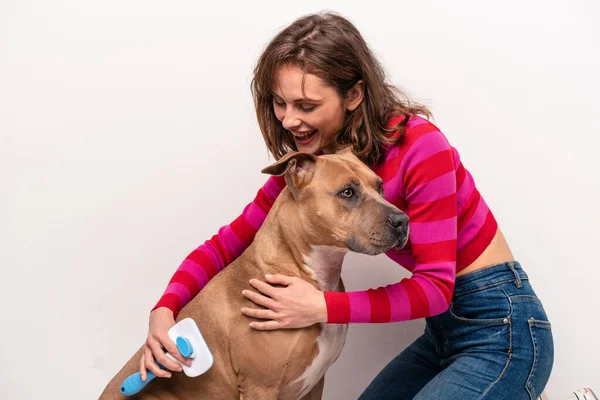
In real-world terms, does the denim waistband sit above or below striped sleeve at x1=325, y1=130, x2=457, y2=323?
below

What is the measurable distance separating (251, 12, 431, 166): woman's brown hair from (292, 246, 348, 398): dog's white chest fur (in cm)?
48

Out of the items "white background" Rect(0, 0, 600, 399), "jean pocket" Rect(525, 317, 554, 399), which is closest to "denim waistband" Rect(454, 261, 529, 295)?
"jean pocket" Rect(525, 317, 554, 399)

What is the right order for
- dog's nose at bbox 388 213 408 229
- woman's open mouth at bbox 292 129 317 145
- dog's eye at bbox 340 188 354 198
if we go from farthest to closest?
1. woman's open mouth at bbox 292 129 317 145
2. dog's eye at bbox 340 188 354 198
3. dog's nose at bbox 388 213 408 229

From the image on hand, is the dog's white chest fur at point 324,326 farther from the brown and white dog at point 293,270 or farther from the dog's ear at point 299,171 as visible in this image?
the dog's ear at point 299,171

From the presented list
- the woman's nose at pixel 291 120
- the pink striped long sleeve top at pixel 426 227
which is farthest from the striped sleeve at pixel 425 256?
the woman's nose at pixel 291 120

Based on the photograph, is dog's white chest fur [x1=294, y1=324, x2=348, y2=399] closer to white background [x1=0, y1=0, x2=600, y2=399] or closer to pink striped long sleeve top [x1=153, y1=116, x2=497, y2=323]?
pink striped long sleeve top [x1=153, y1=116, x2=497, y2=323]

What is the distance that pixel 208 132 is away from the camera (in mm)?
4016

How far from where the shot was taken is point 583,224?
12.9 ft

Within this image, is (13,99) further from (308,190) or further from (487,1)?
(487,1)

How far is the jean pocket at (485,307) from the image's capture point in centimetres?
290

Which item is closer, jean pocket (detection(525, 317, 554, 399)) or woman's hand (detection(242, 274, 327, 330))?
woman's hand (detection(242, 274, 327, 330))

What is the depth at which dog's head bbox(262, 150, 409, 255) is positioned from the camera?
267cm

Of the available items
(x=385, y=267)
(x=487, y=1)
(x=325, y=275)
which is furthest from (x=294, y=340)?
(x=487, y=1)

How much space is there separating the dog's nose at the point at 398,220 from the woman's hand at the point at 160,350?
41.1 inches
